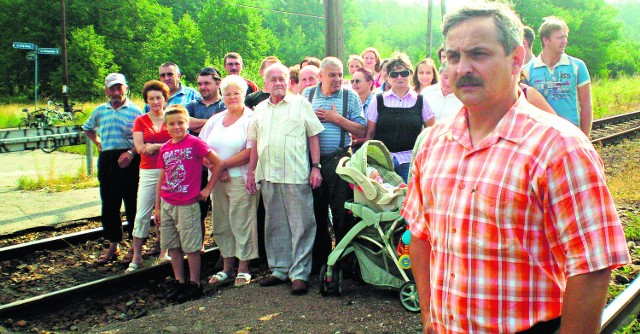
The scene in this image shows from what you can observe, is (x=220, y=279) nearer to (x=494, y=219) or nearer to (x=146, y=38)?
(x=494, y=219)

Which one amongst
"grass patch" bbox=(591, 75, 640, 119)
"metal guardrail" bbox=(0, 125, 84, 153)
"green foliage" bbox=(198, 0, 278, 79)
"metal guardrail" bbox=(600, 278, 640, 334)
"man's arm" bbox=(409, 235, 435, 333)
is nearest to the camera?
"man's arm" bbox=(409, 235, 435, 333)

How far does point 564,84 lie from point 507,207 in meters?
4.92

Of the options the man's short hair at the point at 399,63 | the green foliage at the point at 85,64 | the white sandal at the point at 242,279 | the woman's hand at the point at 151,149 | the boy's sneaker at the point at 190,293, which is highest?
the green foliage at the point at 85,64

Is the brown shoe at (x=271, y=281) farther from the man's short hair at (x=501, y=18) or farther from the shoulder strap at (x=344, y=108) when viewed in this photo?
the man's short hair at (x=501, y=18)

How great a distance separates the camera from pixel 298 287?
5676 mm

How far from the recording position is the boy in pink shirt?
593 centimetres

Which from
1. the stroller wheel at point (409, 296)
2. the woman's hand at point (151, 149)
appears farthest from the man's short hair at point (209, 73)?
the stroller wheel at point (409, 296)

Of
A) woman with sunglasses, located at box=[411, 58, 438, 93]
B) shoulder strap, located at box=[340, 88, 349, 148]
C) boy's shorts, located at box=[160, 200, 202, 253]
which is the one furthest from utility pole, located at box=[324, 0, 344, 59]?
boy's shorts, located at box=[160, 200, 202, 253]

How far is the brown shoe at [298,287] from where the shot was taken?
5.65m

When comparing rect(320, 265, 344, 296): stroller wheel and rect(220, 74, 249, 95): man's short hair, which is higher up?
rect(220, 74, 249, 95): man's short hair

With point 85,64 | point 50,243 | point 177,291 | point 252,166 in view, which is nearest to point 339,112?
point 252,166

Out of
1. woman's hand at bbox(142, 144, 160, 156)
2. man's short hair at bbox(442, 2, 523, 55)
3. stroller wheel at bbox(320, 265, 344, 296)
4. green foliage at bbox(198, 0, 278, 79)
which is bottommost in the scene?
stroller wheel at bbox(320, 265, 344, 296)

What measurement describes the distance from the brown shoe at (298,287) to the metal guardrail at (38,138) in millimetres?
6207

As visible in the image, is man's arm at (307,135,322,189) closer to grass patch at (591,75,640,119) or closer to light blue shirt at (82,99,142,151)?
light blue shirt at (82,99,142,151)
